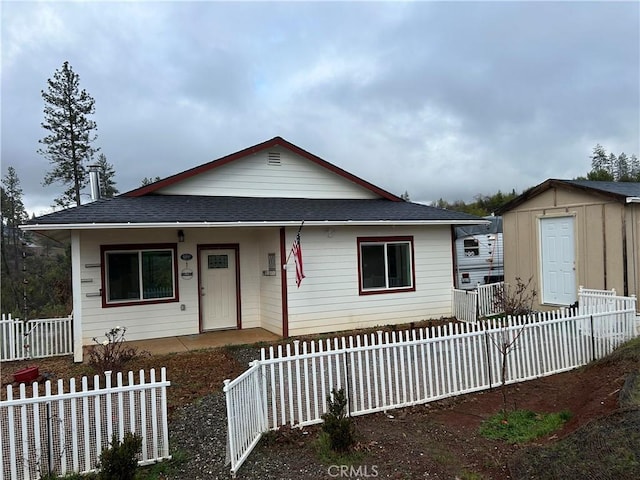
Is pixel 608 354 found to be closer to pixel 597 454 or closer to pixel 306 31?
pixel 597 454

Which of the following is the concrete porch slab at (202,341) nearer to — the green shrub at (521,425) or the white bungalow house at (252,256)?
the white bungalow house at (252,256)

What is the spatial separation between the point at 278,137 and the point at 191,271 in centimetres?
444

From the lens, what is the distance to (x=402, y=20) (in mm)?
12906

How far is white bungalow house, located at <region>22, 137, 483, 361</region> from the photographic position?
958 cm

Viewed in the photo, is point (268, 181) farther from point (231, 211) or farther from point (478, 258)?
point (478, 258)

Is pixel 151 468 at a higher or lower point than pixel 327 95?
lower

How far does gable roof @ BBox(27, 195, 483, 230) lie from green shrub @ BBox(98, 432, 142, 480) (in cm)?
573

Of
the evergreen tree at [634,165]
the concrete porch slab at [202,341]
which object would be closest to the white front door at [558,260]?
the concrete porch slab at [202,341]

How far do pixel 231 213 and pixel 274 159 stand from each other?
3.02 meters

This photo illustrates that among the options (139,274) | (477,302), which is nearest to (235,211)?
(139,274)

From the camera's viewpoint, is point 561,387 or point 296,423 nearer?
point 296,423

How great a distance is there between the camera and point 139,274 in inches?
396

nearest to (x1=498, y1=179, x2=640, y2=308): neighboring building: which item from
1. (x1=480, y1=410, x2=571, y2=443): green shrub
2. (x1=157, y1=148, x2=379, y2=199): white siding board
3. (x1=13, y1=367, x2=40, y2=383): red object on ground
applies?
(x1=157, y1=148, x2=379, y2=199): white siding board

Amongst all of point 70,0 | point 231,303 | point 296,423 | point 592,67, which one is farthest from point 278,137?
point 592,67
